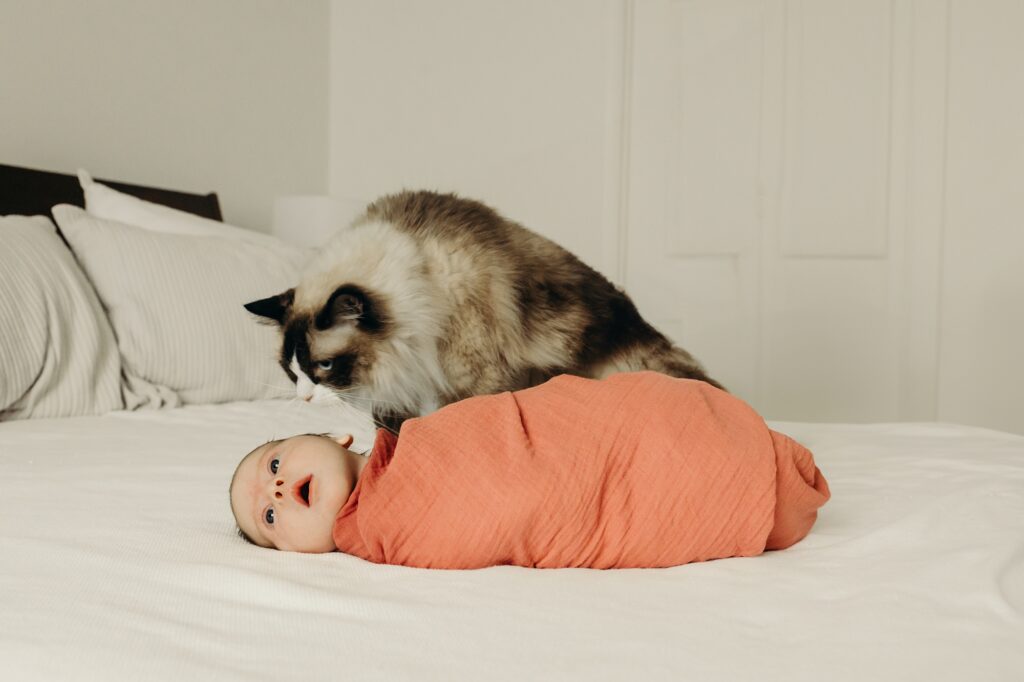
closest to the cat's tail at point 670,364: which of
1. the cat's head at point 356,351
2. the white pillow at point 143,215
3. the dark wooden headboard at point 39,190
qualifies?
the cat's head at point 356,351

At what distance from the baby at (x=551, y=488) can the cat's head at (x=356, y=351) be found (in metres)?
0.74

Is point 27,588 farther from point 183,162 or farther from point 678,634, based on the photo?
point 183,162

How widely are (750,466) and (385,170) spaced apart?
3455 mm

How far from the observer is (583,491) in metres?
0.93

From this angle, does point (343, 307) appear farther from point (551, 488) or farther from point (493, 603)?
point (493, 603)

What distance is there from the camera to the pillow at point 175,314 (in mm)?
2088

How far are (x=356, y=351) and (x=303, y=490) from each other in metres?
0.79

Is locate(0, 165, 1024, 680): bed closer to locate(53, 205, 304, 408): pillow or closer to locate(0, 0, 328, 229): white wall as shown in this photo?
locate(53, 205, 304, 408): pillow

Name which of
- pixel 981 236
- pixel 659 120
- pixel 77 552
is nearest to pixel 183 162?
pixel 659 120

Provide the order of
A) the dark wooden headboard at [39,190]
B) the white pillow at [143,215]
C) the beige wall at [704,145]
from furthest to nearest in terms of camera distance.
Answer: the beige wall at [704,145], the white pillow at [143,215], the dark wooden headboard at [39,190]

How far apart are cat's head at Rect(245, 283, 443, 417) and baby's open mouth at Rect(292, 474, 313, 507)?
2.47 ft

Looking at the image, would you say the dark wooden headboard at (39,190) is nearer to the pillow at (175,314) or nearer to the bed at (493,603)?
the pillow at (175,314)

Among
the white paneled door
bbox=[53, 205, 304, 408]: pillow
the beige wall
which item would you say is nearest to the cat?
bbox=[53, 205, 304, 408]: pillow

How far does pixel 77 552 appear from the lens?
934 millimetres
